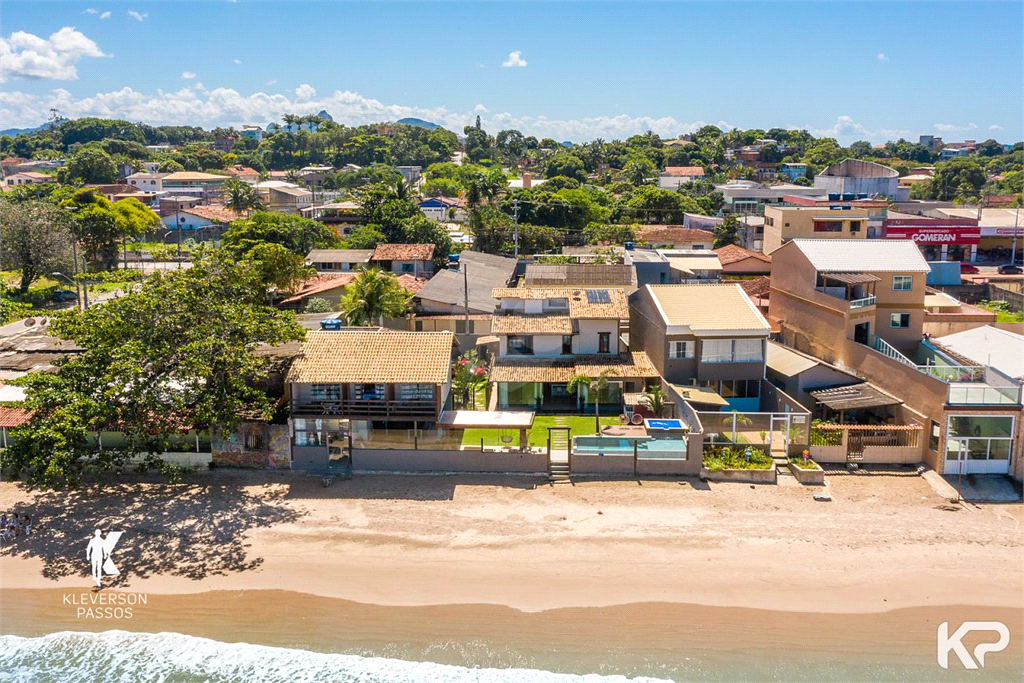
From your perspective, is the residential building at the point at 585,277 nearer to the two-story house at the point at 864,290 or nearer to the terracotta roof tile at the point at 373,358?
the two-story house at the point at 864,290

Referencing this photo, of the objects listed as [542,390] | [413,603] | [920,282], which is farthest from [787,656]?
[920,282]

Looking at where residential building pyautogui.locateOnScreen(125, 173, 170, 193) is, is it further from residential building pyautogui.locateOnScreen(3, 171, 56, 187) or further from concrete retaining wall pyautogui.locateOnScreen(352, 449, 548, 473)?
concrete retaining wall pyautogui.locateOnScreen(352, 449, 548, 473)

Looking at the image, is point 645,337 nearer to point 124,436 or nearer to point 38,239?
point 124,436

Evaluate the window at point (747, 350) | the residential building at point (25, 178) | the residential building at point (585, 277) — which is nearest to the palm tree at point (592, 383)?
the window at point (747, 350)

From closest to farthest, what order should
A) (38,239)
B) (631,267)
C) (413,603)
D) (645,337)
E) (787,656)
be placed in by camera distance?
1. (787,656)
2. (413,603)
3. (645,337)
4. (631,267)
5. (38,239)

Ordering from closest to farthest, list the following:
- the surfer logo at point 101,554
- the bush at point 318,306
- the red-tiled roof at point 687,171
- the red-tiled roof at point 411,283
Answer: the surfer logo at point 101,554 → the red-tiled roof at point 411,283 → the bush at point 318,306 → the red-tiled roof at point 687,171

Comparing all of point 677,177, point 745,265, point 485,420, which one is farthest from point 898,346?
point 677,177

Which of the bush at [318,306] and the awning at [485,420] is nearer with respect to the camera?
the awning at [485,420]
